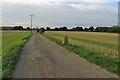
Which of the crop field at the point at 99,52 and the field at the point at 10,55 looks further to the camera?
the crop field at the point at 99,52

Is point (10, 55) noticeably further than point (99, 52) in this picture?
No

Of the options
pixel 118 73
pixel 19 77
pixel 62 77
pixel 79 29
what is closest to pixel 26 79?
pixel 19 77

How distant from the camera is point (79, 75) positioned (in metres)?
9.42

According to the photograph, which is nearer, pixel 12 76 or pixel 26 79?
pixel 26 79

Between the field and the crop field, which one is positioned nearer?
the field

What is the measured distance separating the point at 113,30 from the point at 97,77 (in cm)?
12038

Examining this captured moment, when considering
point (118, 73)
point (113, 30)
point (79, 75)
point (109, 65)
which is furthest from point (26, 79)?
point (113, 30)

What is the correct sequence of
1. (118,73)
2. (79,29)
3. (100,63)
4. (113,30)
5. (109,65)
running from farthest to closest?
(79,29), (113,30), (100,63), (109,65), (118,73)

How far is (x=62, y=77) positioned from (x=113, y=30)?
12074 centimetres

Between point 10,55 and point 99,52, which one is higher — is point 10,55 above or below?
below

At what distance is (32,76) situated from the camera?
30.7 feet

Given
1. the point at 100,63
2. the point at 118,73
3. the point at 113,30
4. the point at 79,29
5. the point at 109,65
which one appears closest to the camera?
the point at 118,73

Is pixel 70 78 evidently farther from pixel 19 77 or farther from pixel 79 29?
pixel 79 29

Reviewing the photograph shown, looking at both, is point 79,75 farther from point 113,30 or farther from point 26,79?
point 113,30
